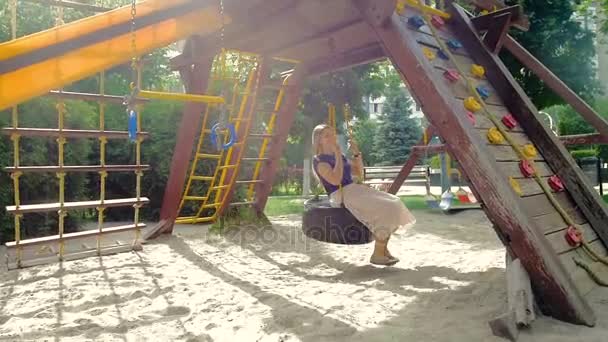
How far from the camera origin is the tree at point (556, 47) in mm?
7898

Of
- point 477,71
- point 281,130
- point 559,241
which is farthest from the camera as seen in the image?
point 281,130

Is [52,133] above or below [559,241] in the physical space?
above

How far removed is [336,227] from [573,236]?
1.49 metres

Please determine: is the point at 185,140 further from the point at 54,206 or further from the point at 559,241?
the point at 559,241

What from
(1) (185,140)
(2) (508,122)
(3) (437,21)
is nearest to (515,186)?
(2) (508,122)

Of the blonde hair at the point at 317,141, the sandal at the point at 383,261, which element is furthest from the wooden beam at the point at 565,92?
the sandal at the point at 383,261

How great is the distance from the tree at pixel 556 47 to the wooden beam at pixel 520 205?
4.96 metres

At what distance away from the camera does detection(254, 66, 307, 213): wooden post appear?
5.46 metres

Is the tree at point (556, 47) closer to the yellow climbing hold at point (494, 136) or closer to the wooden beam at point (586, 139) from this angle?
the wooden beam at point (586, 139)

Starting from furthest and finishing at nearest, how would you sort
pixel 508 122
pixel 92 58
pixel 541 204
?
1. pixel 508 122
2. pixel 92 58
3. pixel 541 204

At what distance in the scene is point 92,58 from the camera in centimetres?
281

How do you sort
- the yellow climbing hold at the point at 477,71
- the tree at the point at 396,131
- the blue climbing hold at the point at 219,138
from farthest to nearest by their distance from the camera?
the tree at the point at 396,131
the blue climbing hold at the point at 219,138
the yellow climbing hold at the point at 477,71

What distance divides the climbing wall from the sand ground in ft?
0.77

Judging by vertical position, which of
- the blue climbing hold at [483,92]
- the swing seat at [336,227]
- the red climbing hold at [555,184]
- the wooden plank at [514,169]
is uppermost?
the blue climbing hold at [483,92]
